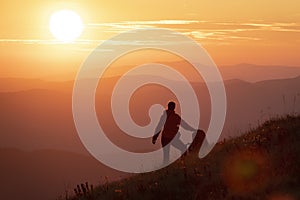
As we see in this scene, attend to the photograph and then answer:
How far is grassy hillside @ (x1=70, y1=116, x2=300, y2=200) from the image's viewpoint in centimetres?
1080

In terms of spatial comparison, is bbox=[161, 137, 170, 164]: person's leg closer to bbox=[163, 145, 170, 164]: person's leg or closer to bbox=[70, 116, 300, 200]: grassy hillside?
bbox=[163, 145, 170, 164]: person's leg

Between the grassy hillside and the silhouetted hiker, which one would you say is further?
the silhouetted hiker

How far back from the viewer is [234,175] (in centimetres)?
1224

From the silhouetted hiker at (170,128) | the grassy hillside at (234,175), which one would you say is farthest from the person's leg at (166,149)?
the grassy hillside at (234,175)

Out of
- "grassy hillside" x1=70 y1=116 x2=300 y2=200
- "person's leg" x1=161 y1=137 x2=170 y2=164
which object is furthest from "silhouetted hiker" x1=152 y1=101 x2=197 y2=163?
"grassy hillside" x1=70 y1=116 x2=300 y2=200

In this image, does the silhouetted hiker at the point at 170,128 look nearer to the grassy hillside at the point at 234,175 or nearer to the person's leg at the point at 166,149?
the person's leg at the point at 166,149

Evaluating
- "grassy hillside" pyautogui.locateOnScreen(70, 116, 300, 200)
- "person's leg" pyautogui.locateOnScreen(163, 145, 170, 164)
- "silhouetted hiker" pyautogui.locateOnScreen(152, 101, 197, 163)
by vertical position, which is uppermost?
"silhouetted hiker" pyautogui.locateOnScreen(152, 101, 197, 163)

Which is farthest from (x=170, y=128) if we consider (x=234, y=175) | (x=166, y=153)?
(x=234, y=175)

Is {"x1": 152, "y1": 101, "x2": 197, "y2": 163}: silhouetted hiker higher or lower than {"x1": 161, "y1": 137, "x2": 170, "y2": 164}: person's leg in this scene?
higher

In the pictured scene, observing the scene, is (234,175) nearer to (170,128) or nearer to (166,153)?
(166,153)

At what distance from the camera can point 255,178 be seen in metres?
11.5

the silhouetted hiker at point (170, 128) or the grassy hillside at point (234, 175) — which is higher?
the silhouetted hiker at point (170, 128)

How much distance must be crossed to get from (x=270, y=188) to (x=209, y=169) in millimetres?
2775

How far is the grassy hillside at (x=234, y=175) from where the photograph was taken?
35.4ft
